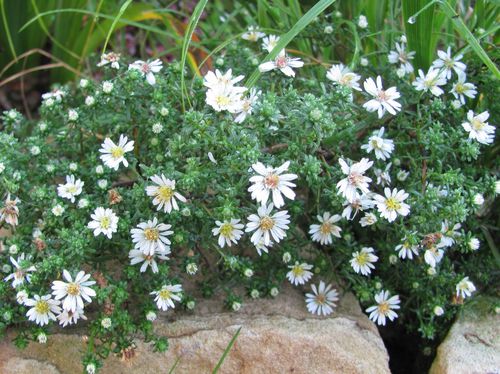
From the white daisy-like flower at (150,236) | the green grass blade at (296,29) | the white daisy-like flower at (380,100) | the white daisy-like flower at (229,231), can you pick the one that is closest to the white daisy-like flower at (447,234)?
the white daisy-like flower at (380,100)

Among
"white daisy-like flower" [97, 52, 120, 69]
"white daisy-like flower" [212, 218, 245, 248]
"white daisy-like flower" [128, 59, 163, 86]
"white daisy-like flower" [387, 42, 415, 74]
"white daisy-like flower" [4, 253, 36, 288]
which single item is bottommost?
"white daisy-like flower" [4, 253, 36, 288]

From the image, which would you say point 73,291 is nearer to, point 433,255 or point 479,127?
point 433,255

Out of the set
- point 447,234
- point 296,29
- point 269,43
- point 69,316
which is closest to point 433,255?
point 447,234

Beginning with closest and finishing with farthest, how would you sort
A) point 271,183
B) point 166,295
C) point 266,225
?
point 271,183 < point 266,225 < point 166,295

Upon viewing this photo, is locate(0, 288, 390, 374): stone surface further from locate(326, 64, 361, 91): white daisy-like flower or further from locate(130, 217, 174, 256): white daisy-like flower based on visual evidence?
locate(326, 64, 361, 91): white daisy-like flower

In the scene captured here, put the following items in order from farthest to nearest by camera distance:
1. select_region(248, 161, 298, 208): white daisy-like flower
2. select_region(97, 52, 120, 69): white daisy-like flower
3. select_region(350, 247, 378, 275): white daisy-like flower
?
1. select_region(97, 52, 120, 69): white daisy-like flower
2. select_region(350, 247, 378, 275): white daisy-like flower
3. select_region(248, 161, 298, 208): white daisy-like flower

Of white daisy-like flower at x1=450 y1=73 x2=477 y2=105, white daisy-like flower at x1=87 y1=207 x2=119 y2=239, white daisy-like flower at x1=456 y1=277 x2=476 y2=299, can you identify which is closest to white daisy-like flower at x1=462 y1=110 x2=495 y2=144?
white daisy-like flower at x1=450 y1=73 x2=477 y2=105

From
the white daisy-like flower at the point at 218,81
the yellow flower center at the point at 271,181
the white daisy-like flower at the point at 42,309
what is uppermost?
the white daisy-like flower at the point at 218,81

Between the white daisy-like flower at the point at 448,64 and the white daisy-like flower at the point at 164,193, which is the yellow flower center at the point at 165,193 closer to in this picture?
the white daisy-like flower at the point at 164,193
